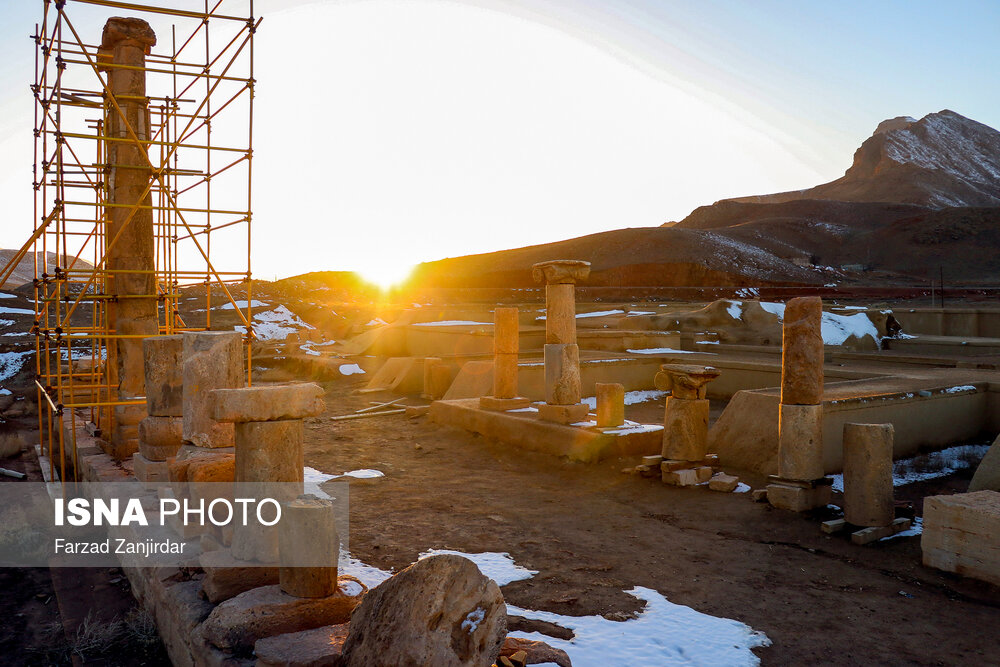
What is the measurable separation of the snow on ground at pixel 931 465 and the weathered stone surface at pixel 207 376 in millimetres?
7515

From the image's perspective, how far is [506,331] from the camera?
40.7 ft

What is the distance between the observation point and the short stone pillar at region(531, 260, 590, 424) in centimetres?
1083

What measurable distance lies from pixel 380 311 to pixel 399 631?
36.0 m

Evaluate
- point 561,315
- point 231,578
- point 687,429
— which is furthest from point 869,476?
point 231,578

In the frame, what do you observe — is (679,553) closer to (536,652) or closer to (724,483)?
(724,483)

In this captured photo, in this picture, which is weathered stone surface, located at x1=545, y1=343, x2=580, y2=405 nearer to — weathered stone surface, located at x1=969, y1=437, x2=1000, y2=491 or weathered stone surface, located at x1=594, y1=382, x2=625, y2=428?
weathered stone surface, located at x1=594, y1=382, x2=625, y2=428

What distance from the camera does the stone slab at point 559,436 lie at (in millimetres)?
10000


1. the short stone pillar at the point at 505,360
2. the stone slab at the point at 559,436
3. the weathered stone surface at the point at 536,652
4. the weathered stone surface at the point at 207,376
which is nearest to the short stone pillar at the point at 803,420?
the stone slab at the point at 559,436

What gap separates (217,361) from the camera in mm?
5328

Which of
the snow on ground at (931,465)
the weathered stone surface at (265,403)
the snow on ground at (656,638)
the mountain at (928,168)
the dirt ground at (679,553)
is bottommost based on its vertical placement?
the dirt ground at (679,553)

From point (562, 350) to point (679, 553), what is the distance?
4.93m

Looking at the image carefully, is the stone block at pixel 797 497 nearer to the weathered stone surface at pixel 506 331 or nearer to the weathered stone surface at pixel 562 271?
the weathered stone surface at pixel 562 271

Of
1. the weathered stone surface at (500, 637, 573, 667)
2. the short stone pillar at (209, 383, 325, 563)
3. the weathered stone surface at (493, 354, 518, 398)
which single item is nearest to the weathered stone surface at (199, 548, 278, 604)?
the short stone pillar at (209, 383, 325, 563)

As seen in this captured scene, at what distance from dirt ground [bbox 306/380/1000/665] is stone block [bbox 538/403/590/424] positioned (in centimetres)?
86
